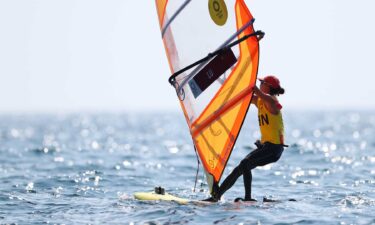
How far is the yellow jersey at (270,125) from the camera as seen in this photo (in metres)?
12.2

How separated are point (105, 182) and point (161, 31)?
626 centimetres

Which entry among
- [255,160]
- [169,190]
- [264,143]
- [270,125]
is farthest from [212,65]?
[169,190]

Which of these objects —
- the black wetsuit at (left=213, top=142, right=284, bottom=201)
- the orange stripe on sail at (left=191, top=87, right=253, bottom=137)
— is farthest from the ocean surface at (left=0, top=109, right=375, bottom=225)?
the orange stripe on sail at (left=191, top=87, right=253, bottom=137)

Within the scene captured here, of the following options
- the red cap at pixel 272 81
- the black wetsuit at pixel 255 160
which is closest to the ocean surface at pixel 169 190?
the black wetsuit at pixel 255 160

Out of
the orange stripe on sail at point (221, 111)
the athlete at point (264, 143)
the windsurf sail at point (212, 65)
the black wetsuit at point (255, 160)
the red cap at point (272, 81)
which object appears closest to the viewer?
the windsurf sail at point (212, 65)

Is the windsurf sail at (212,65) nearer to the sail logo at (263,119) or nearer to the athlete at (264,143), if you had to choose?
the athlete at (264,143)

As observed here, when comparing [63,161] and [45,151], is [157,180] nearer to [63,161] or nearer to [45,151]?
[63,161]

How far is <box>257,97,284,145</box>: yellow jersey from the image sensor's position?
12219 mm

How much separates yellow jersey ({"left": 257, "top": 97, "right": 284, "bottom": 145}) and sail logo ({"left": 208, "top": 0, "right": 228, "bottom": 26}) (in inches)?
64.3

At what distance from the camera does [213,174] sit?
12.2 meters

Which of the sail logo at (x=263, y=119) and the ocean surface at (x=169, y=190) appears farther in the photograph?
the sail logo at (x=263, y=119)

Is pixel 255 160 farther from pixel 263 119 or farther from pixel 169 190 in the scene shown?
pixel 169 190

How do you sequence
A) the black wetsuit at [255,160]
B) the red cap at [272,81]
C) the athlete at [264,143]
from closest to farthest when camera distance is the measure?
1. the red cap at [272,81]
2. the athlete at [264,143]
3. the black wetsuit at [255,160]

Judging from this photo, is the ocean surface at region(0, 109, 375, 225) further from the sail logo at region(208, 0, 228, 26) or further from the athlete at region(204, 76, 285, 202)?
the sail logo at region(208, 0, 228, 26)
